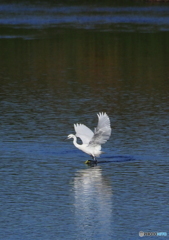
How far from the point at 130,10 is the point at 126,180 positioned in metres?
52.9

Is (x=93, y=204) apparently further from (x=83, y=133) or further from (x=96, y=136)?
(x=83, y=133)

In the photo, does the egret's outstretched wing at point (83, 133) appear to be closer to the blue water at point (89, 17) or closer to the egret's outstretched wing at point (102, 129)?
the egret's outstretched wing at point (102, 129)

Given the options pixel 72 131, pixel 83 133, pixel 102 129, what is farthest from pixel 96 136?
pixel 72 131

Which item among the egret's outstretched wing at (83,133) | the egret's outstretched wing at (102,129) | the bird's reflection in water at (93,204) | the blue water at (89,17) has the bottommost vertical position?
the bird's reflection in water at (93,204)

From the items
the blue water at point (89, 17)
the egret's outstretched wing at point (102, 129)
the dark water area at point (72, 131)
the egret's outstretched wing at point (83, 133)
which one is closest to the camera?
the dark water area at point (72, 131)

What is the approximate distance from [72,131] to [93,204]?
7632 millimetres

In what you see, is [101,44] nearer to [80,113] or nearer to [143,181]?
[80,113]

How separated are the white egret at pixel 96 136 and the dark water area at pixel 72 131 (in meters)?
0.42

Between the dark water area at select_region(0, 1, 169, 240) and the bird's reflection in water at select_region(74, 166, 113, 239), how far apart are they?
0.02 m

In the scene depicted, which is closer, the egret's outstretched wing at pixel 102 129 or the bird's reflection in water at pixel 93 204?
the bird's reflection in water at pixel 93 204

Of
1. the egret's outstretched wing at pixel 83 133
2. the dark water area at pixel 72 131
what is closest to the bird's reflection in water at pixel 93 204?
the dark water area at pixel 72 131

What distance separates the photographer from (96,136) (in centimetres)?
1966

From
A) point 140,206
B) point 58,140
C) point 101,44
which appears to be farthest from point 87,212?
point 101,44

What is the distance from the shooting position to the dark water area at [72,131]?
1577 cm
